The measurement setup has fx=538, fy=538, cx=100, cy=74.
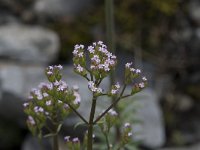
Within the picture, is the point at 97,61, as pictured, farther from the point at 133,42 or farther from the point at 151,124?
the point at 133,42

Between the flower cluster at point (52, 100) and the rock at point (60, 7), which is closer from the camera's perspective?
the flower cluster at point (52, 100)

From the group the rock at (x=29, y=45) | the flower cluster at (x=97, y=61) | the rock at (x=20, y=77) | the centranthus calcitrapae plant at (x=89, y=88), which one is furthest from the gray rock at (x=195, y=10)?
the flower cluster at (x=97, y=61)

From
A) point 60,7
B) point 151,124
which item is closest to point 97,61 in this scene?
point 151,124

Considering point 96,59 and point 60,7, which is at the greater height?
point 60,7

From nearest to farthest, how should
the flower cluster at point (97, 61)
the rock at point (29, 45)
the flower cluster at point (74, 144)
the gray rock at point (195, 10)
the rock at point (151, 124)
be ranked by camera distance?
1. the flower cluster at point (97, 61)
2. the flower cluster at point (74, 144)
3. the rock at point (151, 124)
4. the rock at point (29, 45)
5. the gray rock at point (195, 10)

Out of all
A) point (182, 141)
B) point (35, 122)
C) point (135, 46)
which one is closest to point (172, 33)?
point (135, 46)

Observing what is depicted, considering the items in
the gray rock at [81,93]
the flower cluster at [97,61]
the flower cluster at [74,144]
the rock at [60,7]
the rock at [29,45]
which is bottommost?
the flower cluster at [74,144]

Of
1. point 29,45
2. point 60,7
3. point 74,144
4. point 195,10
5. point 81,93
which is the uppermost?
point 60,7

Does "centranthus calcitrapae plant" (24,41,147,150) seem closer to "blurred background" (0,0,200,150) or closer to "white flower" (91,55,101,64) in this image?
"white flower" (91,55,101,64)

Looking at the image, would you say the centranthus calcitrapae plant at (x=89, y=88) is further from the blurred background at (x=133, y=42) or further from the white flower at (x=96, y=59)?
the blurred background at (x=133, y=42)
